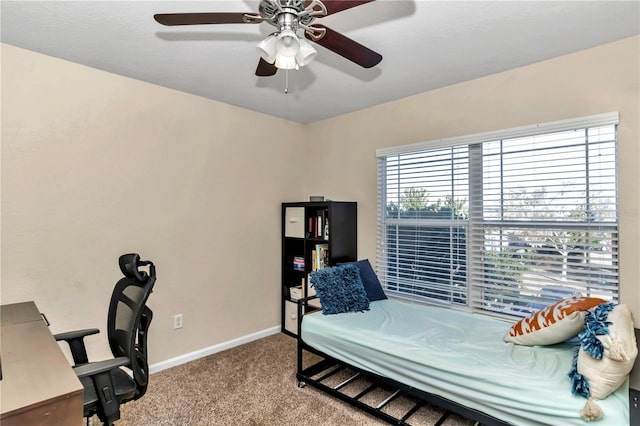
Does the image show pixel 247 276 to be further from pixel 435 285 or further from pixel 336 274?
pixel 435 285

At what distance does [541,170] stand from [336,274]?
64.8 inches

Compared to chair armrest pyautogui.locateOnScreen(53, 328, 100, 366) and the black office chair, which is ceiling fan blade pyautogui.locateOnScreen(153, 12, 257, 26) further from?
chair armrest pyautogui.locateOnScreen(53, 328, 100, 366)

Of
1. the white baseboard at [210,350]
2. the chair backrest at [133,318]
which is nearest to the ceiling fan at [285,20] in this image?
the chair backrest at [133,318]

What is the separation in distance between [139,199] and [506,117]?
9.47 feet

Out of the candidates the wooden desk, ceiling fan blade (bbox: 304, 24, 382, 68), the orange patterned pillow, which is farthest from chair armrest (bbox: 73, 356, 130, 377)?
the orange patterned pillow

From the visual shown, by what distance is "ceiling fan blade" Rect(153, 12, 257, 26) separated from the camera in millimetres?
1305

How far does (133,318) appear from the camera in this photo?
1.60 m

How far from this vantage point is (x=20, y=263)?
217 cm

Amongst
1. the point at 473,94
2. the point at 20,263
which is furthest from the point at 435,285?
the point at 20,263

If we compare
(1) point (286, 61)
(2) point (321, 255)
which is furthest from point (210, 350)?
(1) point (286, 61)

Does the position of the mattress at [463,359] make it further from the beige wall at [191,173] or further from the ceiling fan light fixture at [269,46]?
the ceiling fan light fixture at [269,46]

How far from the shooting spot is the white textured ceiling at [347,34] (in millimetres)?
1742

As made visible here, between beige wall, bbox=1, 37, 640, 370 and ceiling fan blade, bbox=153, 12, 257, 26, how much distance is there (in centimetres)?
151

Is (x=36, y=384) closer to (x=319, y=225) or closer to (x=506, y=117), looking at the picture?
(x=319, y=225)
